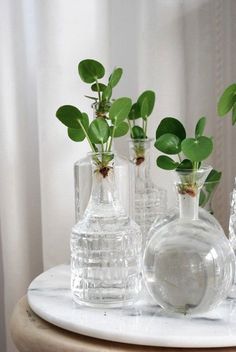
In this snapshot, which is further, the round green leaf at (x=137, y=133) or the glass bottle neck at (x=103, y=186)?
the round green leaf at (x=137, y=133)

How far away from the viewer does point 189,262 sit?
0.82m

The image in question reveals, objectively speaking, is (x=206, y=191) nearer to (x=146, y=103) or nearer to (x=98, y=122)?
(x=146, y=103)

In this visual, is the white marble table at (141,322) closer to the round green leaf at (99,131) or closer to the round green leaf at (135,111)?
the round green leaf at (99,131)

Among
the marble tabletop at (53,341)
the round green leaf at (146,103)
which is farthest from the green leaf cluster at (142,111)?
the marble tabletop at (53,341)

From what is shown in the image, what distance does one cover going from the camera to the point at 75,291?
905 mm

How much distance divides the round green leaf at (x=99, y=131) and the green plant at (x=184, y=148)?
0.07 m

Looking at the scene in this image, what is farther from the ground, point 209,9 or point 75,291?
point 209,9

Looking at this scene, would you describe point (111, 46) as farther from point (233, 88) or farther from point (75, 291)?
point (75, 291)

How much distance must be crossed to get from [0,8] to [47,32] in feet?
0.42

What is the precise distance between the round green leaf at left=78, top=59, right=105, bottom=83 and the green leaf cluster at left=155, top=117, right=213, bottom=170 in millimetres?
138

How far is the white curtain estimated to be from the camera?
1234 millimetres

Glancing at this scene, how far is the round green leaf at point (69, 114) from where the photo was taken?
0.90 m

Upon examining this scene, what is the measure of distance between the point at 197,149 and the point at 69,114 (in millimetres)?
200

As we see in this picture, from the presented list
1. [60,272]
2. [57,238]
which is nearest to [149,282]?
[60,272]
